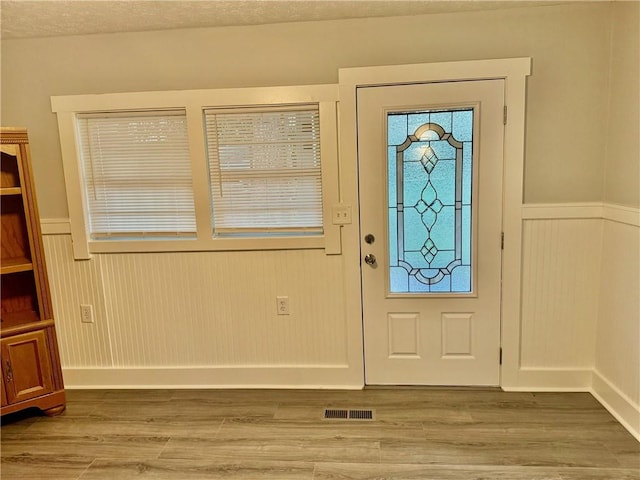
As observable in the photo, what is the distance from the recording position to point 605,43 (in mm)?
2318

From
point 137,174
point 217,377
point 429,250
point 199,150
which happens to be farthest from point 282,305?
point 137,174

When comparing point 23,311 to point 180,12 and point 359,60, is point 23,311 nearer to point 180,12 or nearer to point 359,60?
point 180,12

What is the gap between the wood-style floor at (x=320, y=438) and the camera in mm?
1997

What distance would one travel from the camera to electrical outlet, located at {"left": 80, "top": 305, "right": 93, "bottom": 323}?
280cm

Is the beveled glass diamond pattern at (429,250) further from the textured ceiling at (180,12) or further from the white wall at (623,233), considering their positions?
the textured ceiling at (180,12)

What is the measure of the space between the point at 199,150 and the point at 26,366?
163 cm

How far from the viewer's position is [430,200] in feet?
8.26

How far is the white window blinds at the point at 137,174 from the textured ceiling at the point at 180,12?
505 millimetres

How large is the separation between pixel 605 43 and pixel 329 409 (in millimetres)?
2627

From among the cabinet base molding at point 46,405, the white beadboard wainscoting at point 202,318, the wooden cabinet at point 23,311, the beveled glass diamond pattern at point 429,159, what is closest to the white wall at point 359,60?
the wooden cabinet at point 23,311

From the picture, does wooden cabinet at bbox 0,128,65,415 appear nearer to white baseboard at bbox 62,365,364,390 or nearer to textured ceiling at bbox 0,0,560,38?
white baseboard at bbox 62,365,364,390

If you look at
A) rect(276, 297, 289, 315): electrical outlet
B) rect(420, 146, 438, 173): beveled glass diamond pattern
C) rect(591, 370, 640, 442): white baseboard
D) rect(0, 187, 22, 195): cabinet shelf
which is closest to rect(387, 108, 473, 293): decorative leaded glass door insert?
rect(420, 146, 438, 173): beveled glass diamond pattern

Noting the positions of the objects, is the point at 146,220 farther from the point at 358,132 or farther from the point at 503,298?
the point at 503,298

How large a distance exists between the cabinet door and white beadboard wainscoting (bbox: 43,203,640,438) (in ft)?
1.21
